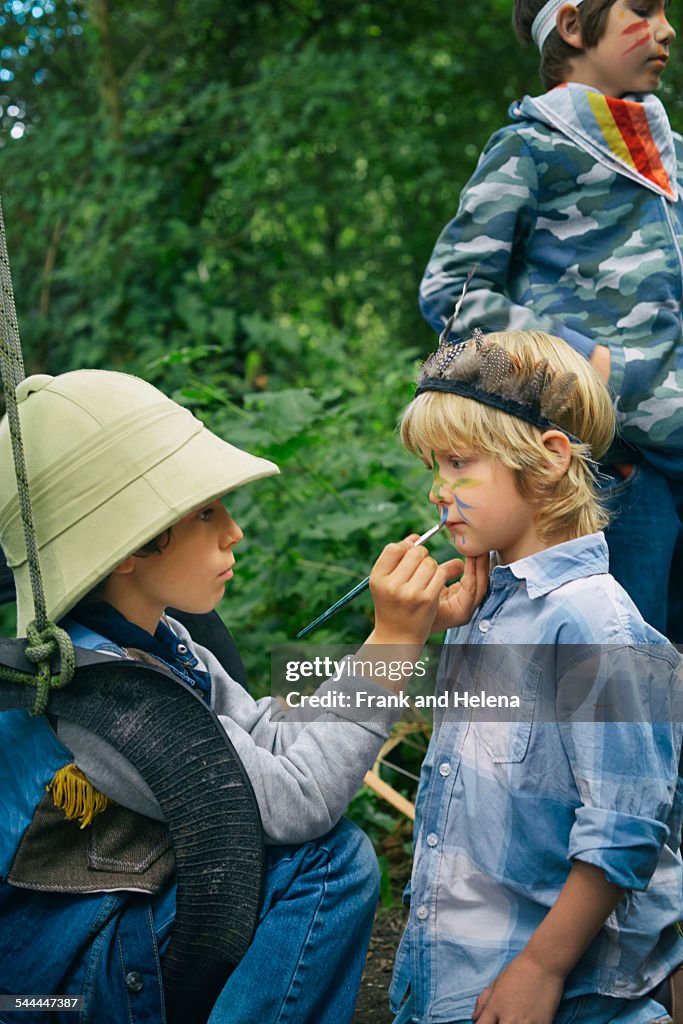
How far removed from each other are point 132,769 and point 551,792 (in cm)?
58

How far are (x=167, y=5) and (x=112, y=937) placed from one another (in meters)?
6.06

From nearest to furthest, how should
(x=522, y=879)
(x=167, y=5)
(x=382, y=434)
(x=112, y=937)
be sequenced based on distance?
(x=112, y=937)
(x=522, y=879)
(x=382, y=434)
(x=167, y=5)

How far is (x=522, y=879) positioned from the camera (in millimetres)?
1637

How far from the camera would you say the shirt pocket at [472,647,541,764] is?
166 cm

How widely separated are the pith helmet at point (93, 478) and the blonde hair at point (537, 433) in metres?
0.29

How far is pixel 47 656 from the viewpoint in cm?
146

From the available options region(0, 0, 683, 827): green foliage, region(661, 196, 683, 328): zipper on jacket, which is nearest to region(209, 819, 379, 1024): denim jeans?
region(661, 196, 683, 328): zipper on jacket

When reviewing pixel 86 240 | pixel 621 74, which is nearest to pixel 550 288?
pixel 621 74

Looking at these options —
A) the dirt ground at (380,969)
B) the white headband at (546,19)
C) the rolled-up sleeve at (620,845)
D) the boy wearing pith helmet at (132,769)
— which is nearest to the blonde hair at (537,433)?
the boy wearing pith helmet at (132,769)

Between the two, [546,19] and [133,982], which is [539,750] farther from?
[546,19]

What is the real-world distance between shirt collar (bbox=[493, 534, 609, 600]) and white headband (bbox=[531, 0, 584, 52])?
3.66 feet

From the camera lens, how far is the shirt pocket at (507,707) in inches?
65.3

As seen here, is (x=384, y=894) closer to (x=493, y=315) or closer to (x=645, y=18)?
(x=493, y=315)

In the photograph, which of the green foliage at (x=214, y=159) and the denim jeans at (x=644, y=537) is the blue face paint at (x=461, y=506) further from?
the green foliage at (x=214, y=159)
